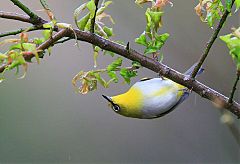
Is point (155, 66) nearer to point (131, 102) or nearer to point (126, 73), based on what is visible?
point (126, 73)

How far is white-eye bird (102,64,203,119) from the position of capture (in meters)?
0.90

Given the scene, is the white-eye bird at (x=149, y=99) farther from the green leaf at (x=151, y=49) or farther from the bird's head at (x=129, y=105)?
the green leaf at (x=151, y=49)

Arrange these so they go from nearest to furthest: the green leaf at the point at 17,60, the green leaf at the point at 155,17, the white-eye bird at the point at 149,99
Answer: the green leaf at the point at 17,60 → the green leaf at the point at 155,17 → the white-eye bird at the point at 149,99

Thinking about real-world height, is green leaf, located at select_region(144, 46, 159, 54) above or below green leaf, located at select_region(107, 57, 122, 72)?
above

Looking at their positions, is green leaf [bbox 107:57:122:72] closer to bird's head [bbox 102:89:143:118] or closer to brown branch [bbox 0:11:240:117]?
brown branch [bbox 0:11:240:117]

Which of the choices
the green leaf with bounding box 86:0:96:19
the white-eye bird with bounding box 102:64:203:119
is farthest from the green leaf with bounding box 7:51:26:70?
the white-eye bird with bounding box 102:64:203:119

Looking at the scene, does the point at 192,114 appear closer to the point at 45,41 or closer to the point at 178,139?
the point at 178,139

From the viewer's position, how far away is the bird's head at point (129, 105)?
36.0 inches

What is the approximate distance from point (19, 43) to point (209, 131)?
121cm

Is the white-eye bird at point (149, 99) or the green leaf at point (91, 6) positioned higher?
the green leaf at point (91, 6)

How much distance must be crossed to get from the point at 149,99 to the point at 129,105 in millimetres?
49

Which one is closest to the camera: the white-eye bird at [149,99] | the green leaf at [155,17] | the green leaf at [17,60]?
the green leaf at [17,60]

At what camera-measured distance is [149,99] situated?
3.03ft

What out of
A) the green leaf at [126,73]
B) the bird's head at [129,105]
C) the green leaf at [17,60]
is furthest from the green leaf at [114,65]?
the bird's head at [129,105]
